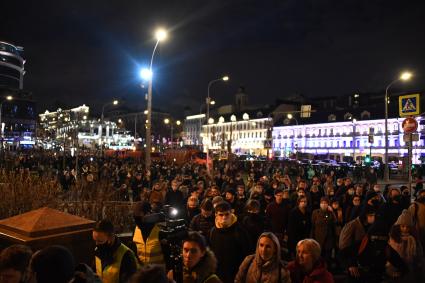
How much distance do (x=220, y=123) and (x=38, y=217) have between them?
10884 cm

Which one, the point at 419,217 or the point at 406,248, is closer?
the point at 406,248

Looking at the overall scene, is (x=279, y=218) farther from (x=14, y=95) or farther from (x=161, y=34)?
(x=14, y=95)

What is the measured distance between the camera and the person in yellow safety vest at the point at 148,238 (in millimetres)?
4742

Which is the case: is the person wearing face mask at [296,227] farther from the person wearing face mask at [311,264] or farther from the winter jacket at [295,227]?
the person wearing face mask at [311,264]

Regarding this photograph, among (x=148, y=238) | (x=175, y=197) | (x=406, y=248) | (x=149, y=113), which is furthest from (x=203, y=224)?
(x=149, y=113)

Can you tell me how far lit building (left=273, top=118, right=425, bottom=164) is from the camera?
238 feet

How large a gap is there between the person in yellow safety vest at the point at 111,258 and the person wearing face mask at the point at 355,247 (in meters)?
3.49

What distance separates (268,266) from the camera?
4.15m

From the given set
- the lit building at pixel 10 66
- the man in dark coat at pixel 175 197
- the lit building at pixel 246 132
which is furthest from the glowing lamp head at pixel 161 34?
the lit building at pixel 10 66

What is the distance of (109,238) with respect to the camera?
404 cm

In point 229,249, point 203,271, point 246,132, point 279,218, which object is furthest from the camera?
point 246,132

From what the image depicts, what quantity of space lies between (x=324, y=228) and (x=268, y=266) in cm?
402

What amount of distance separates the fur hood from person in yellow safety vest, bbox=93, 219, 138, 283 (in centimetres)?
61

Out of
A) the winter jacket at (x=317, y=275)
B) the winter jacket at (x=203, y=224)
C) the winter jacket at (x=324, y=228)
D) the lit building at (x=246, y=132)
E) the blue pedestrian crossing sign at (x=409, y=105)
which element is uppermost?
the lit building at (x=246, y=132)
